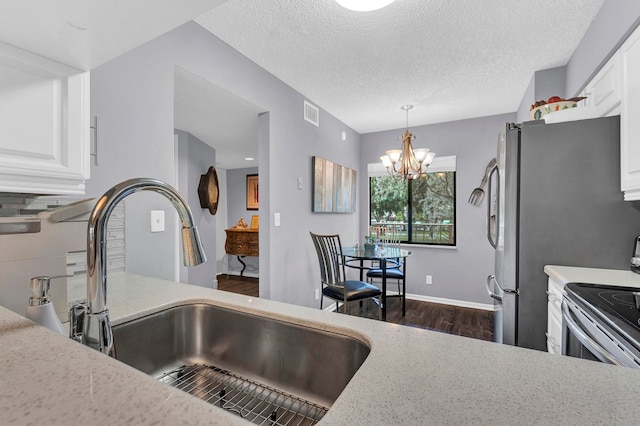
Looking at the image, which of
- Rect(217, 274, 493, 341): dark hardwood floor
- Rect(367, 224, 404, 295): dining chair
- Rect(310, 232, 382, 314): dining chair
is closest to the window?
Rect(367, 224, 404, 295): dining chair

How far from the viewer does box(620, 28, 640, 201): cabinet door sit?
1337mm

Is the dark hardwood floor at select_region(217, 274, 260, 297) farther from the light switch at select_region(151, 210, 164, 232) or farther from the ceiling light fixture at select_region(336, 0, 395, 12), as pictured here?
the ceiling light fixture at select_region(336, 0, 395, 12)

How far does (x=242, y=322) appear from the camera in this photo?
963mm

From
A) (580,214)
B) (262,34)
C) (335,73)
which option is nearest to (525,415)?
(580,214)

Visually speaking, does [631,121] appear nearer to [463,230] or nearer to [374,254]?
[374,254]

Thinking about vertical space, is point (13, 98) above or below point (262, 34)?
below

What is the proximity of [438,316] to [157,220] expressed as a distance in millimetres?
3171

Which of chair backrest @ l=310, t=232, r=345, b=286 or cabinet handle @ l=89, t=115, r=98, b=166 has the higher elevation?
cabinet handle @ l=89, t=115, r=98, b=166

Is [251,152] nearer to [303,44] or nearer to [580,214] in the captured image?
[303,44]

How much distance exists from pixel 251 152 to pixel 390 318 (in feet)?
9.79

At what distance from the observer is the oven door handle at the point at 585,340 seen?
88cm

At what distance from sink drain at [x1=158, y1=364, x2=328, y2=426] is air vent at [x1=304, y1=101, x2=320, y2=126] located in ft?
8.65

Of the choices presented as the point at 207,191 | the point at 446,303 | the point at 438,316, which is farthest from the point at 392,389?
the point at 446,303

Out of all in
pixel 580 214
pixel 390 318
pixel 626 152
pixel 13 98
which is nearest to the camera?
pixel 13 98
